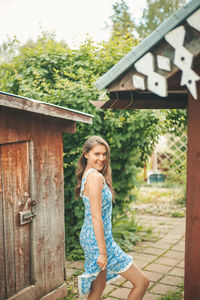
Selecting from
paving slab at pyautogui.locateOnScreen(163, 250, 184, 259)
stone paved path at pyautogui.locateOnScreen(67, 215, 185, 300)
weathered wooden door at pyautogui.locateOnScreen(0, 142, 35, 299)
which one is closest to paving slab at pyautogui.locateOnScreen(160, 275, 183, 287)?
stone paved path at pyautogui.locateOnScreen(67, 215, 185, 300)

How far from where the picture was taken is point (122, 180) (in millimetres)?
6047

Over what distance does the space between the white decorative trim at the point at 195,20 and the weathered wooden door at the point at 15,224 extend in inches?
83.1

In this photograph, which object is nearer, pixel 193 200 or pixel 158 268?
pixel 193 200

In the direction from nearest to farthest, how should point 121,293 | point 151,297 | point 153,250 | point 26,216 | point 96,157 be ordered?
point 96,157
point 26,216
point 151,297
point 121,293
point 153,250

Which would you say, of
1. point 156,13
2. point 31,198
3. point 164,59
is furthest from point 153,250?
point 156,13

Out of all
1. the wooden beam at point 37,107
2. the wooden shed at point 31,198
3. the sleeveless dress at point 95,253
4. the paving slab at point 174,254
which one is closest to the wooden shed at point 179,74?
the sleeveless dress at point 95,253

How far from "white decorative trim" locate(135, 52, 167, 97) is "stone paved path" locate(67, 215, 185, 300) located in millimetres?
2977

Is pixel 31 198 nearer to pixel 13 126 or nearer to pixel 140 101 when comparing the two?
pixel 13 126

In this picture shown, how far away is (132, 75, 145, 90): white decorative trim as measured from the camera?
2.07m

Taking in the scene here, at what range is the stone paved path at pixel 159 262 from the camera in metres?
4.37

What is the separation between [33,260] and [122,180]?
265 cm

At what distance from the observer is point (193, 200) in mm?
2340

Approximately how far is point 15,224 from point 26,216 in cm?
15

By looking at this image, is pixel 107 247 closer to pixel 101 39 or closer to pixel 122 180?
pixel 122 180
